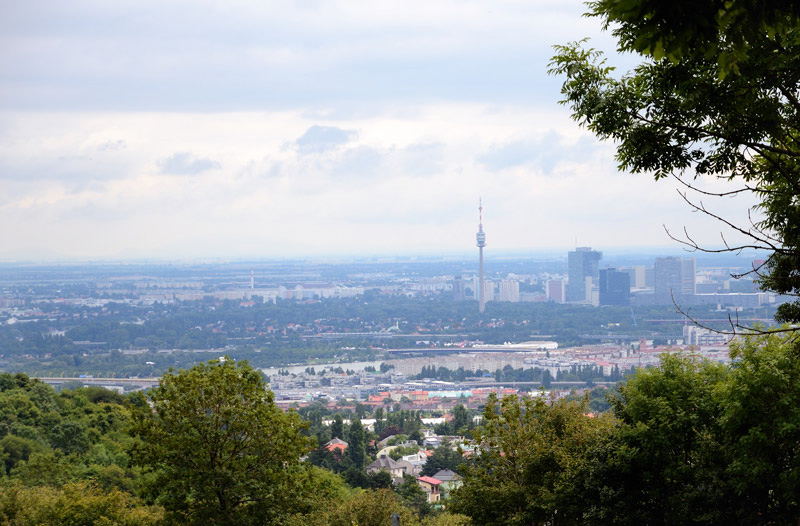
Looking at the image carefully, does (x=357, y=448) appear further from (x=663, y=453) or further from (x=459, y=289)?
(x=459, y=289)

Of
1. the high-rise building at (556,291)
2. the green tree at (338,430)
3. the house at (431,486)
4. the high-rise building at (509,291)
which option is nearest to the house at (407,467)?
the house at (431,486)

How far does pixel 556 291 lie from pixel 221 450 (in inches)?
5609

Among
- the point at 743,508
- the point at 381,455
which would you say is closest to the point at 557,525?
the point at 743,508

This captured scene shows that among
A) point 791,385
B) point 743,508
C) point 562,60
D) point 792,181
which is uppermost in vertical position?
point 562,60

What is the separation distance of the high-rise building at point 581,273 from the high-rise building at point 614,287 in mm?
9781

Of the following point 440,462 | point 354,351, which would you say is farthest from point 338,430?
point 354,351

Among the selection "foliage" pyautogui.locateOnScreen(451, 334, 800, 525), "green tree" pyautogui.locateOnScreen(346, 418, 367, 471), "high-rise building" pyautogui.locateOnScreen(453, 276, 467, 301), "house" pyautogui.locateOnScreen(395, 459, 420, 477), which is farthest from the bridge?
"high-rise building" pyautogui.locateOnScreen(453, 276, 467, 301)

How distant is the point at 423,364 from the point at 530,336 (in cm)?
2251

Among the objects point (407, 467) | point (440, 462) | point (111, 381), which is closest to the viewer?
point (440, 462)

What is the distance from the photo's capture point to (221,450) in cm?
991

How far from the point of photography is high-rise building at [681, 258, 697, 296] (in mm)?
124750

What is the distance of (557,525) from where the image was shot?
9.99 meters

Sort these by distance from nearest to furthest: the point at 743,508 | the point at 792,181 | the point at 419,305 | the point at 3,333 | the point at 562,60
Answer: the point at 792,181
the point at 562,60
the point at 743,508
the point at 3,333
the point at 419,305

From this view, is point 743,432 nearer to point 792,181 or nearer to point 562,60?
Result: point 792,181
